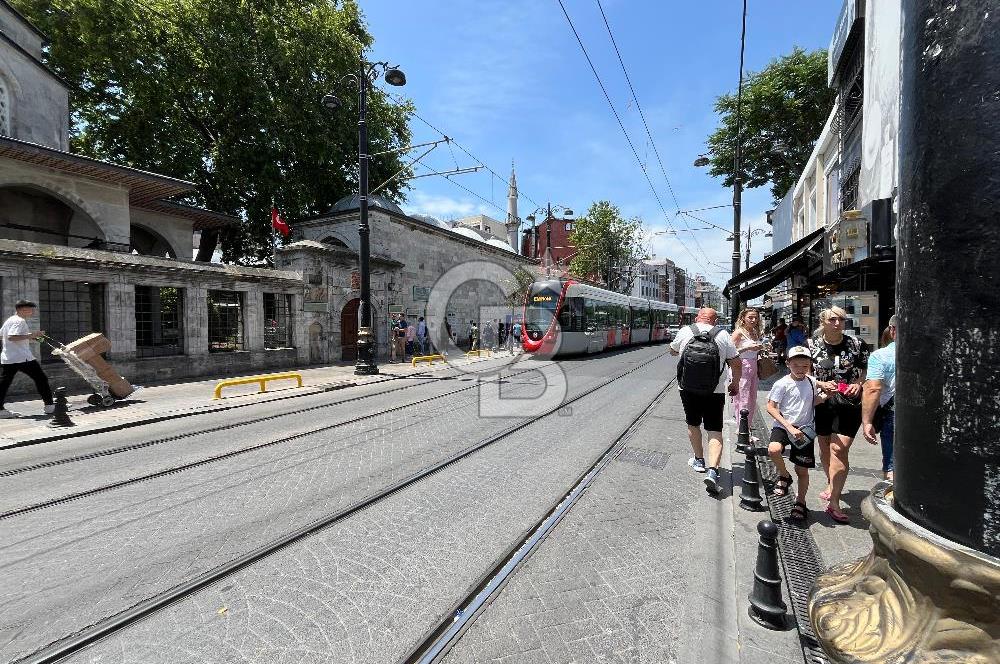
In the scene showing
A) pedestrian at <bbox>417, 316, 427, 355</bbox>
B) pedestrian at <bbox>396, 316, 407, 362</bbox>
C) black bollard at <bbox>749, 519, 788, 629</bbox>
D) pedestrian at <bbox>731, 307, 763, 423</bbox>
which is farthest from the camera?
pedestrian at <bbox>417, 316, 427, 355</bbox>

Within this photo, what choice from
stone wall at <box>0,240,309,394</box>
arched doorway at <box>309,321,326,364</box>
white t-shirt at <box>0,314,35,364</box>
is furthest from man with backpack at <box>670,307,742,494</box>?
arched doorway at <box>309,321,326,364</box>

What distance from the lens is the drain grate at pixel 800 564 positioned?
8.46 ft

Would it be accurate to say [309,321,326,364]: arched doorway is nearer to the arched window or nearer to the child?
the arched window

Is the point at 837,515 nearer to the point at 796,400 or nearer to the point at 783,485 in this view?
the point at 783,485

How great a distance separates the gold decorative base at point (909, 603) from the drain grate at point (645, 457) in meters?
4.60

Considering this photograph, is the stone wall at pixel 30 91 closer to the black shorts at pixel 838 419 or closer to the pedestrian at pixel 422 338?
the pedestrian at pixel 422 338

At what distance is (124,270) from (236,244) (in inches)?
563

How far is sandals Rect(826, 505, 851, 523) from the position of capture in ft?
13.1

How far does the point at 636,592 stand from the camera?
304 cm

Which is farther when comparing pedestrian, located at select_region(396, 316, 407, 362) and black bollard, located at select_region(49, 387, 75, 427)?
pedestrian, located at select_region(396, 316, 407, 362)

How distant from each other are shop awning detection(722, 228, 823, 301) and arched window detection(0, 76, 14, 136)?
76.9 ft

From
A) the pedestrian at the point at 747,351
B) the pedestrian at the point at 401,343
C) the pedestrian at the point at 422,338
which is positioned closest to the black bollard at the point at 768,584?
the pedestrian at the point at 747,351

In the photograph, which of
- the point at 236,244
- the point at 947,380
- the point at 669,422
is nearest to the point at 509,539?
the point at 947,380

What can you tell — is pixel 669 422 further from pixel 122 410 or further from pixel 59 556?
pixel 122 410
